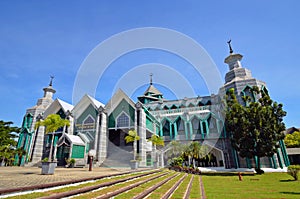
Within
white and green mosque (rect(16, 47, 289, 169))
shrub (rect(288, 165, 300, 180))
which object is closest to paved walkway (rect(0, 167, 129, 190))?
white and green mosque (rect(16, 47, 289, 169))

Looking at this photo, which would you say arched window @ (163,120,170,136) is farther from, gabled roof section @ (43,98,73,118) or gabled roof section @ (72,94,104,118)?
gabled roof section @ (43,98,73,118)

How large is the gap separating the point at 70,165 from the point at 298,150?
138ft

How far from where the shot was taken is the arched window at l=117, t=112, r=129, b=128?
86.4ft

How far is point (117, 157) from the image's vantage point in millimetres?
23891

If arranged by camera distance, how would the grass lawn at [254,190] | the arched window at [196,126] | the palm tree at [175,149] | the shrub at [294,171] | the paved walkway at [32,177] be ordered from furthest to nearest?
1. the arched window at [196,126]
2. the palm tree at [175,149]
3. the shrub at [294,171]
4. the grass lawn at [254,190]
5. the paved walkway at [32,177]

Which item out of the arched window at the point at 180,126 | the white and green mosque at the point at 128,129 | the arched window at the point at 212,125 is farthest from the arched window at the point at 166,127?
the arched window at the point at 212,125

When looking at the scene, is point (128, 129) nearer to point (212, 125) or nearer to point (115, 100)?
point (115, 100)

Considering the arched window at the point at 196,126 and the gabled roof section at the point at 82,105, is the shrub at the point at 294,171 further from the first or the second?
the gabled roof section at the point at 82,105

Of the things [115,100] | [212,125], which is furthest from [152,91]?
[212,125]

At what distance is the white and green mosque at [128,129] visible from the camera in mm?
23516

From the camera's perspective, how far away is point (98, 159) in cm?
2331

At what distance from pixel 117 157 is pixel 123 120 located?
5.80 metres

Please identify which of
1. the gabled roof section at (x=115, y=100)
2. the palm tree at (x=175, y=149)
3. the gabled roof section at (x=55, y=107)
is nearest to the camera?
the palm tree at (x=175, y=149)

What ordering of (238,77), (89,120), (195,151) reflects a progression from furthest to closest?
(89,120) → (238,77) → (195,151)
